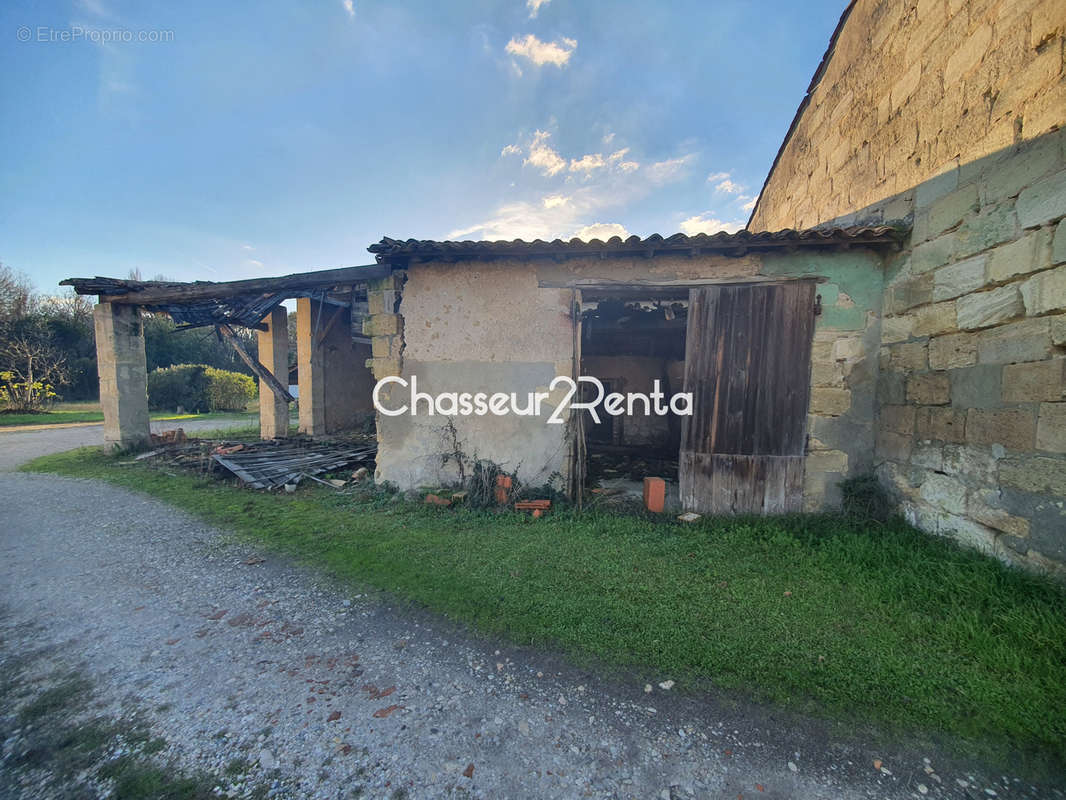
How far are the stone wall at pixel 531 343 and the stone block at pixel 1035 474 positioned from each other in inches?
56.7

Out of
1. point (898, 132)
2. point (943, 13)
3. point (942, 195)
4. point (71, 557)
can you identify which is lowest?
point (71, 557)

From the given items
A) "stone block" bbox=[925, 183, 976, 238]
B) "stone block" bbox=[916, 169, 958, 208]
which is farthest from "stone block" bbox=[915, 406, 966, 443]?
"stone block" bbox=[916, 169, 958, 208]

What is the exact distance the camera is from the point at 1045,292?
10.2 feet

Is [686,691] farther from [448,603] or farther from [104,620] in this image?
[104,620]

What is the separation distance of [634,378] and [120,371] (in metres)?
11.5

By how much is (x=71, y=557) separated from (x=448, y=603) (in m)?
3.86

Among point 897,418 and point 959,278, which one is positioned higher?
point 959,278

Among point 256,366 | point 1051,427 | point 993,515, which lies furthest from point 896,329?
point 256,366

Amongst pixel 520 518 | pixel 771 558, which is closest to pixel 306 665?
pixel 520 518

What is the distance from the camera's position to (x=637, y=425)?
1074 centimetres

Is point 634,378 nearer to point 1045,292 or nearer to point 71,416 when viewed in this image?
point 1045,292

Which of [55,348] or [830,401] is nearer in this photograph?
[830,401]

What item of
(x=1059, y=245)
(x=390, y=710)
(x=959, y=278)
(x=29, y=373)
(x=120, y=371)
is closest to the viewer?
(x=390, y=710)

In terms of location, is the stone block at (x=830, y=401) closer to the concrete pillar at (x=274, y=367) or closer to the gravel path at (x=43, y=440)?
the concrete pillar at (x=274, y=367)
